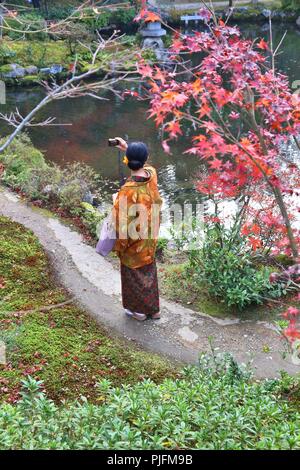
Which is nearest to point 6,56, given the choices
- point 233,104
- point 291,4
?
point 291,4

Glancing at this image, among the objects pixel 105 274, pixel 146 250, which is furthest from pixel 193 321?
pixel 105 274

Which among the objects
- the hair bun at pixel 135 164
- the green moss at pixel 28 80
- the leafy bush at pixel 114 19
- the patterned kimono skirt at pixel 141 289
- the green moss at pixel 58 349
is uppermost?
the leafy bush at pixel 114 19

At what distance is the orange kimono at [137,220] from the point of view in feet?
18.9

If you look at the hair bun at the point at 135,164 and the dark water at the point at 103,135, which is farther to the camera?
the dark water at the point at 103,135

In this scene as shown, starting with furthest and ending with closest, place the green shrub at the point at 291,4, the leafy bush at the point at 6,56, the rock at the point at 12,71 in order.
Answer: the green shrub at the point at 291,4
the leafy bush at the point at 6,56
the rock at the point at 12,71

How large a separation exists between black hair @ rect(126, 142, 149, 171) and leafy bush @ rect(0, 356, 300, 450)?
227cm

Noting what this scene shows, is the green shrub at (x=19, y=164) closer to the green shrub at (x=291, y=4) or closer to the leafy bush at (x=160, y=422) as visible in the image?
the leafy bush at (x=160, y=422)

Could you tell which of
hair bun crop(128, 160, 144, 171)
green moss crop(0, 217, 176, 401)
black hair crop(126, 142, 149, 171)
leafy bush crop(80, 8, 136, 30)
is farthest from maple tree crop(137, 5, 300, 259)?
leafy bush crop(80, 8, 136, 30)

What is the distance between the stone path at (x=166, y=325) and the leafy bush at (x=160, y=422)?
1375 mm

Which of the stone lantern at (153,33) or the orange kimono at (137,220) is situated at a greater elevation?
the stone lantern at (153,33)

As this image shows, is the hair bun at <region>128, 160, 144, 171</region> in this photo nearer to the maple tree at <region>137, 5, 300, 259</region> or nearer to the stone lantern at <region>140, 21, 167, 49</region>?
the maple tree at <region>137, 5, 300, 259</region>

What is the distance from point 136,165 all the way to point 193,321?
197cm

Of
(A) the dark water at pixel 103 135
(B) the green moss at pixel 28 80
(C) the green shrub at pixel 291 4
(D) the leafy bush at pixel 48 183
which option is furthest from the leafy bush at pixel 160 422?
(C) the green shrub at pixel 291 4

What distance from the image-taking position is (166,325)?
6270 mm
